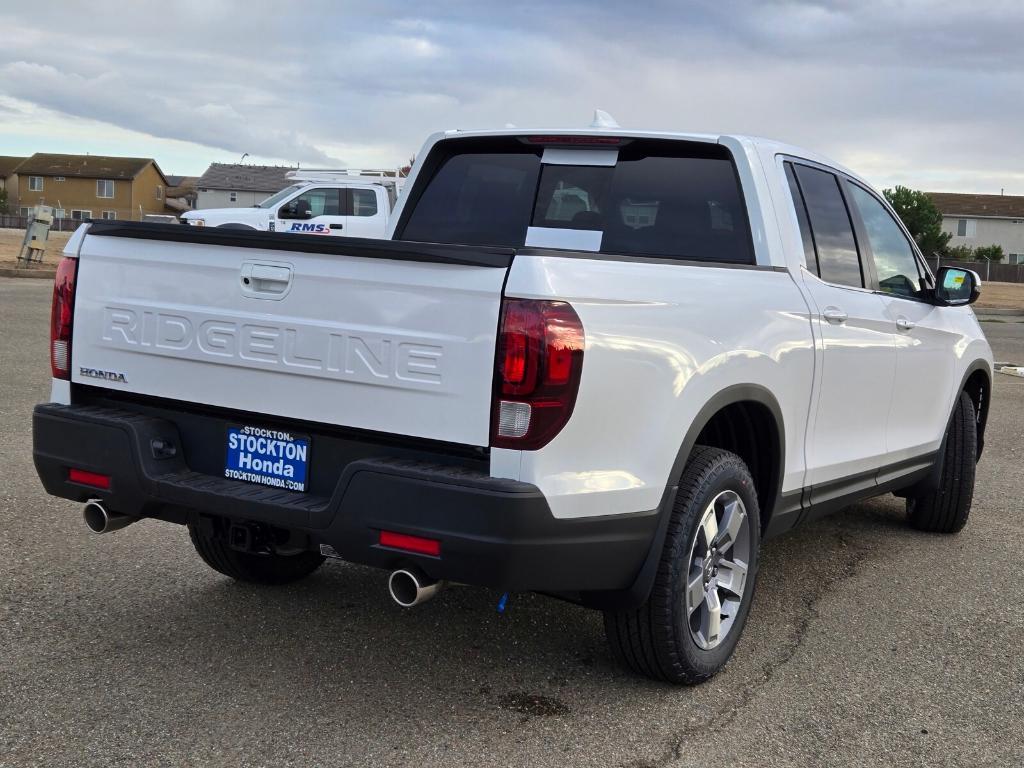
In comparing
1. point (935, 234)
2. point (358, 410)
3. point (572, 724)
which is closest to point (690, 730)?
point (572, 724)

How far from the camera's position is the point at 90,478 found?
12.4 feet

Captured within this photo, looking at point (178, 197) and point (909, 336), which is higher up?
point (909, 336)

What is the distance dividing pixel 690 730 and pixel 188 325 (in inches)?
81.0

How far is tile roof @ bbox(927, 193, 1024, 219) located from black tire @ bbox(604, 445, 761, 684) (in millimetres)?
84350

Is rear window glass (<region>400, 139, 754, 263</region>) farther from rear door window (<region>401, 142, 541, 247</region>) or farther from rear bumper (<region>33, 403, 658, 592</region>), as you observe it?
rear bumper (<region>33, 403, 658, 592</region>)

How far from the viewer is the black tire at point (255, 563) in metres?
4.69

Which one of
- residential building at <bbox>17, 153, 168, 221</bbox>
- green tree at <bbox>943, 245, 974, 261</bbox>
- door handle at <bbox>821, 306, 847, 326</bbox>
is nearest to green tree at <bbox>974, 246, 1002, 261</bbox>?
green tree at <bbox>943, 245, 974, 261</bbox>

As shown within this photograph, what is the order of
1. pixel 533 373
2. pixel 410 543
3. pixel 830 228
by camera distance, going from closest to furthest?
pixel 533 373
pixel 410 543
pixel 830 228

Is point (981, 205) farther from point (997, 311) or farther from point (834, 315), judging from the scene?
point (834, 315)

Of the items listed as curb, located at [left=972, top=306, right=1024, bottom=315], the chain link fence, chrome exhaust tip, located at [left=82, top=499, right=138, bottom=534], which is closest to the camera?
chrome exhaust tip, located at [left=82, top=499, right=138, bottom=534]

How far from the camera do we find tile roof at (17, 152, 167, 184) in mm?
90688

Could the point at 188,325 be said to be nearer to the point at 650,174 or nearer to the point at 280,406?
the point at 280,406

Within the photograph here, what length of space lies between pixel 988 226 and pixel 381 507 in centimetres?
8892

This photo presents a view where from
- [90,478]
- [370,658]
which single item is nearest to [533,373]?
[370,658]
